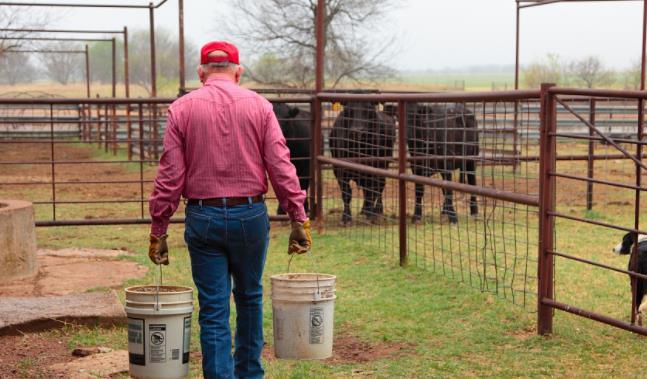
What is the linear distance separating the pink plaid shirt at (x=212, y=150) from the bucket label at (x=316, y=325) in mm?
1011

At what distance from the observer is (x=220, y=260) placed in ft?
15.3

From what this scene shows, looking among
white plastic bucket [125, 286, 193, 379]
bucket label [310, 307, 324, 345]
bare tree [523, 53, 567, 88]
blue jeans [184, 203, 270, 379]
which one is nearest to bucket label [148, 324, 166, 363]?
white plastic bucket [125, 286, 193, 379]

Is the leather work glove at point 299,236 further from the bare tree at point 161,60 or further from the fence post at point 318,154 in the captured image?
the bare tree at point 161,60

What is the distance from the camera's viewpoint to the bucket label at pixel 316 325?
543cm

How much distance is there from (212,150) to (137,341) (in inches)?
41.5

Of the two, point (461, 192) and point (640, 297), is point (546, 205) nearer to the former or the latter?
point (640, 297)

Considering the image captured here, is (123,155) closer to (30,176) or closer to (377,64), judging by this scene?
(30,176)

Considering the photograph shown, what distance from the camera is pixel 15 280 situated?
8.32 m

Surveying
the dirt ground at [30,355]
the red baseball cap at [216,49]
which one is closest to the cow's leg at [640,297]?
the red baseball cap at [216,49]

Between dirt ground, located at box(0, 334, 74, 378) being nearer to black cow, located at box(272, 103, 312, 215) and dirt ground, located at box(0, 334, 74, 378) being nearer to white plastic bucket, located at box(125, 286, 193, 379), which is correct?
white plastic bucket, located at box(125, 286, 193, 379)

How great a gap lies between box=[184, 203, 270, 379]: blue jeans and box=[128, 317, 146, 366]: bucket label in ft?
1.11

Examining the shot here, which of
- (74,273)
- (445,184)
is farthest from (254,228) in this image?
(74,273)

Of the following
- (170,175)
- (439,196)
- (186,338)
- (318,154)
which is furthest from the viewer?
(318,154)

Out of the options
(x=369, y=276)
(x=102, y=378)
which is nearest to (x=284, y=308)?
(x=102, y=378)
